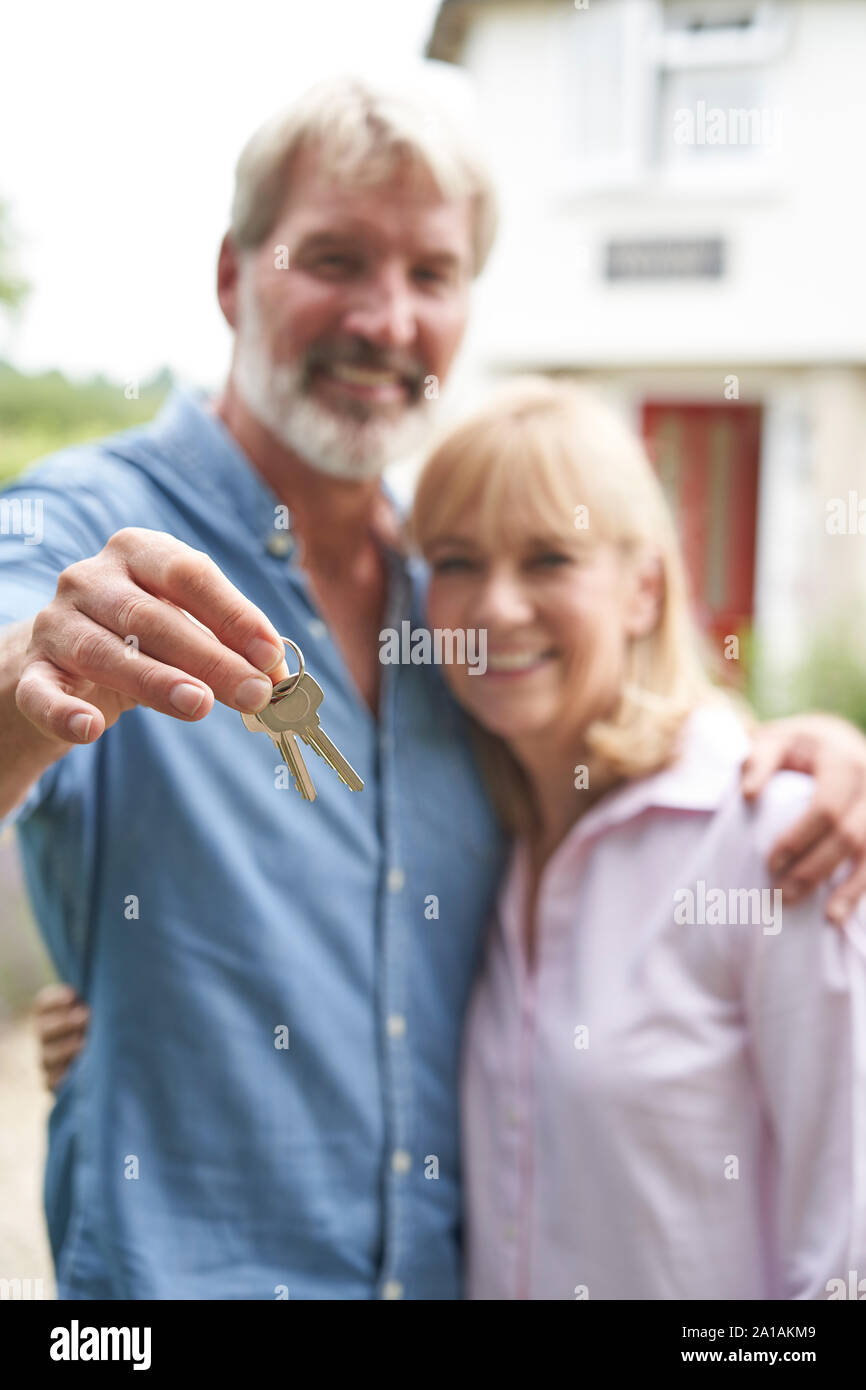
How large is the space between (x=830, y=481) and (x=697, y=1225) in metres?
2.92

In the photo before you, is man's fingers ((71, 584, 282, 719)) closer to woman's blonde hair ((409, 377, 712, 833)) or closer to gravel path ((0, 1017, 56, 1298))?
woman's blonde hair ((409, 377, 712, 833))

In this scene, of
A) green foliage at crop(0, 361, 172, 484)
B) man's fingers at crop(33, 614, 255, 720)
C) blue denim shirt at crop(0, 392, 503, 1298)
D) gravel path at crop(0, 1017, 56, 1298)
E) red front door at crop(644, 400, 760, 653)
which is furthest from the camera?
red front door at crop(644, 400, 760, 653)

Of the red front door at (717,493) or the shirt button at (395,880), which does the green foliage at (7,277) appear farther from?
the red front door at (717,493)

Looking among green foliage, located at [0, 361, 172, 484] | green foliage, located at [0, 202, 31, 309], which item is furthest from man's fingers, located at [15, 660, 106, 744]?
green foliage, located at [0, 202, 31, 309]

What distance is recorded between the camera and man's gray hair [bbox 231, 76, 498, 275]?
0.63 meters

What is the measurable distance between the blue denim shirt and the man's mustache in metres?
0.07

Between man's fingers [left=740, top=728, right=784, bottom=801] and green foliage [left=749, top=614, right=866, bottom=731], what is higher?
green foliage [left=749, top=614, right=866, bottom=731]

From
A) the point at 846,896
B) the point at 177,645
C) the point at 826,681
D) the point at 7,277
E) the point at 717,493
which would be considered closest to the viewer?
the point at 177,645

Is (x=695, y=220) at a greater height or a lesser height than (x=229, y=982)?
greater

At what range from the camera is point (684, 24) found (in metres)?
2.97

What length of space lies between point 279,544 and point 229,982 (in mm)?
254

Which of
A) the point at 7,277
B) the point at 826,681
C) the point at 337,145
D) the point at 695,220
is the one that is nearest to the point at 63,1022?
the point at 337,145

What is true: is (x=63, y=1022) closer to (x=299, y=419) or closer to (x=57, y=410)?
(x=299, y=419)

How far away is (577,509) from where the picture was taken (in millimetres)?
707
